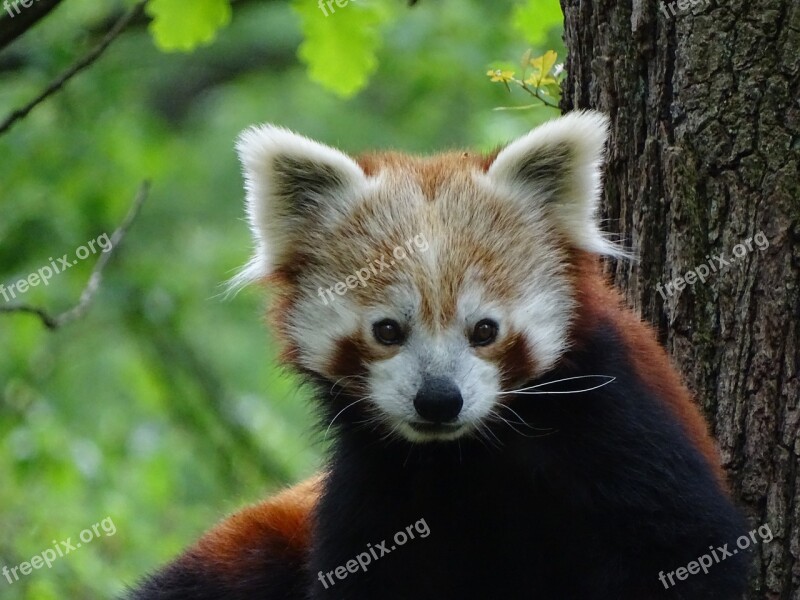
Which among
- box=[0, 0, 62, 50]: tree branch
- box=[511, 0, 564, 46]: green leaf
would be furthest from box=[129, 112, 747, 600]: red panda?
box=[511, 0, 564, 46]: green leaf

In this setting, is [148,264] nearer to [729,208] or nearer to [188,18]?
[188,18]

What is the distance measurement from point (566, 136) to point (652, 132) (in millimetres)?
385

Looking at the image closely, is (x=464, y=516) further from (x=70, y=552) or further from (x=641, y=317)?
(x=70, y=552)

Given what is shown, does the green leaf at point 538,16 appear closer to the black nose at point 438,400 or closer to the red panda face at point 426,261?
the red panda face at point 426,261

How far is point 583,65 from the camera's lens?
4.12 meters

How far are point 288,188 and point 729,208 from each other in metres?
1.57

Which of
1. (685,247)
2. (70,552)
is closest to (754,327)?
(685,247)

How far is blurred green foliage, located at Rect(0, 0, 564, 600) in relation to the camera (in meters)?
7.21

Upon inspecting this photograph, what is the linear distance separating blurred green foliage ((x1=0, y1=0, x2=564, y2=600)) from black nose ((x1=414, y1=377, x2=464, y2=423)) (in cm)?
207

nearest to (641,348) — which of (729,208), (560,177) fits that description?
(729,208)

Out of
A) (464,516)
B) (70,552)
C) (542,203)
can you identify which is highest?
(542,203)

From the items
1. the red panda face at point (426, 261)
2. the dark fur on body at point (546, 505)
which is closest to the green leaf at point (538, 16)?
the red panda face at point (426, 261)

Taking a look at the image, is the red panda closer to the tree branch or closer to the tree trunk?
the tree trunk

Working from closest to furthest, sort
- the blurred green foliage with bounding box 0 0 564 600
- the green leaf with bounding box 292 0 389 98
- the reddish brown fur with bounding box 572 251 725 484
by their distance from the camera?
the reddish brown fur with bounding box 572 251 725 484
the green leaf with bounding box 292 0 389 98
the blurred green foliage with bounding box 0 0 564 600
